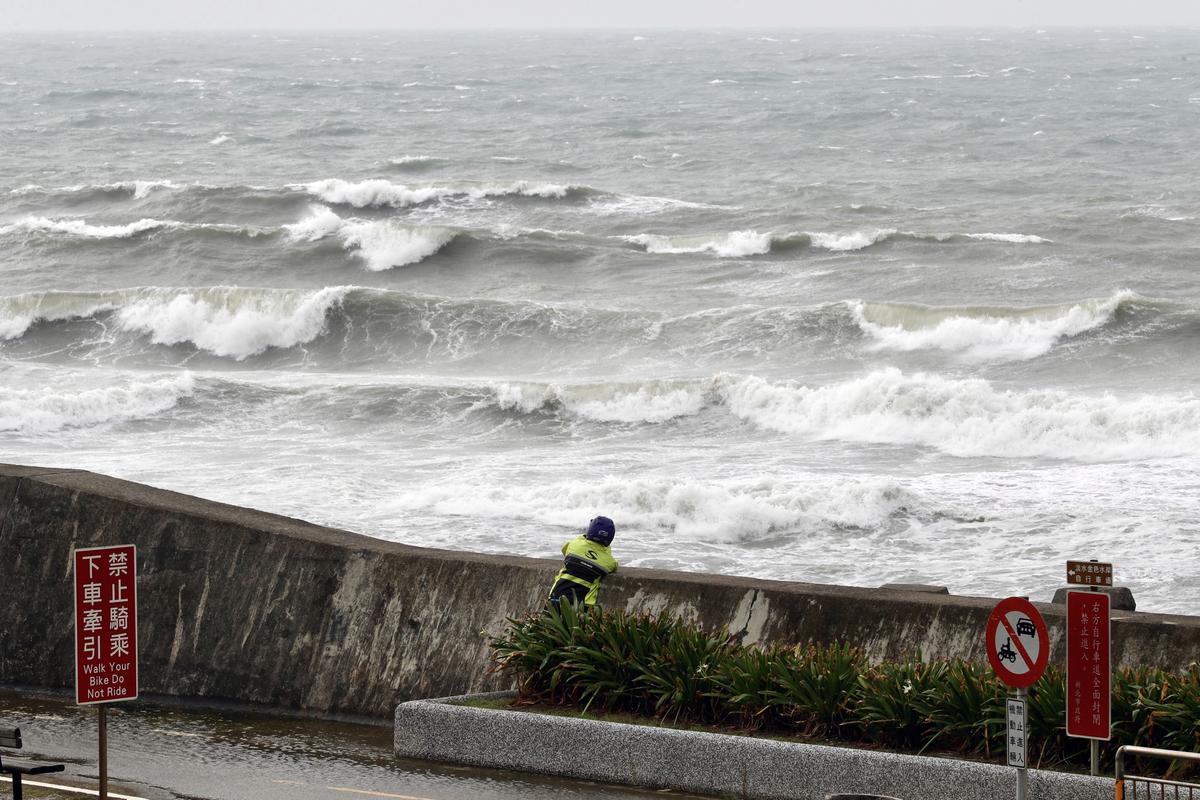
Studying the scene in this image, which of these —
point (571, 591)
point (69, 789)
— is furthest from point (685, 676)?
point (69, 789)

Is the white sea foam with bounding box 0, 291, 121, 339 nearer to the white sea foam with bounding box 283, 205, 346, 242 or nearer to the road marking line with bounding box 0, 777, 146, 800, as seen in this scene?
the white sea foam with bounding box 283, 205, 346, 242

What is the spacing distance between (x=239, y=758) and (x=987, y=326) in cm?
2423

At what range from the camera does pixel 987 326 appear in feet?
105

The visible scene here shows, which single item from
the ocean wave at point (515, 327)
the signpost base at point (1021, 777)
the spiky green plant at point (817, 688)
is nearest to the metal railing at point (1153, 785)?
the signpost base at point (1021, 777)

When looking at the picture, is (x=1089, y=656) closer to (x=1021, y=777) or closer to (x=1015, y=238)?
(x=1021, y=777)

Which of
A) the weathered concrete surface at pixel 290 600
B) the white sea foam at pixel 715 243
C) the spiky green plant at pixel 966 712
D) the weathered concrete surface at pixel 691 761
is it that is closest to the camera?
the weathered concrete surface at pixel 691 761

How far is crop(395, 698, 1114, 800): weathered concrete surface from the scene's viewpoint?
27.9 feet

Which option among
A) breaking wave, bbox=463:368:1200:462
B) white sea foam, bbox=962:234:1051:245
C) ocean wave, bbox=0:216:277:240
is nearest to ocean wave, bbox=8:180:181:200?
ocean wave, bbox=0:216:277:240

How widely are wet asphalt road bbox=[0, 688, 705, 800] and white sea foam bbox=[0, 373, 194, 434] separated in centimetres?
1502

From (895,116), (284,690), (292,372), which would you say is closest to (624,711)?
(284,690)

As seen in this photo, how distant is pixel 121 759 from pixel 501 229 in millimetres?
35196

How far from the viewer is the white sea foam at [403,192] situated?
5050 cm

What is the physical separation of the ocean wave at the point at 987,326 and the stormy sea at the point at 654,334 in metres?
0.08

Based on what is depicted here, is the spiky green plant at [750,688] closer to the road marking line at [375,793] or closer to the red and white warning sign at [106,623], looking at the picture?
the road marking line at [375,793]
